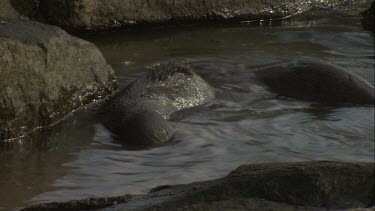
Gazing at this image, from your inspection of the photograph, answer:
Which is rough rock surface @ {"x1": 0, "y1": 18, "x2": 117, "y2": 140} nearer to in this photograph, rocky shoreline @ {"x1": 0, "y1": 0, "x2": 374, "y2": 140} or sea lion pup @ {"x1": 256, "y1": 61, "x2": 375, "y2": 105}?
rocky shoreline @ {"x1": 0, "y1": 0, "x2": 374, "y2": 140}

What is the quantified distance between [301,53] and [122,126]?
3.39 metres

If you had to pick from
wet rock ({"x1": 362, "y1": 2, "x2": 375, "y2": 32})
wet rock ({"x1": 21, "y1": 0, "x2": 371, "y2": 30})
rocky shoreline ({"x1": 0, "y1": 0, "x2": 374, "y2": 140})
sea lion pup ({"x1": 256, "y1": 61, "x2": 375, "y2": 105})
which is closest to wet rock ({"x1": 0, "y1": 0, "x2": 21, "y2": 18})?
rocky shoreline ({"x1": 0, "y1": 0, "x2": 374, "y2": 140})

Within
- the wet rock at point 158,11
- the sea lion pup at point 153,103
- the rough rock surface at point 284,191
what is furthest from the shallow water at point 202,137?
the rough rock surface at point 284,191

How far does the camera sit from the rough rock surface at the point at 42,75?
17.3 feet

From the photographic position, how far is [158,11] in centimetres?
918

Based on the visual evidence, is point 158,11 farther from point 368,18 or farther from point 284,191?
point 284,191

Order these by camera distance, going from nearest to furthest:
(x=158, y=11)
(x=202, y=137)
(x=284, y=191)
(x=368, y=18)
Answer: (x=284, y=191), (x=202, y=137), (x=158, y=11), (x=368, y=18)

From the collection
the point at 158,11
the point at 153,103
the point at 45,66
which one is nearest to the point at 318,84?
the point at 153,103

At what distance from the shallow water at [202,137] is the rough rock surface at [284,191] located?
1.49 meters

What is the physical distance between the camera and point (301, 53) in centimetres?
839

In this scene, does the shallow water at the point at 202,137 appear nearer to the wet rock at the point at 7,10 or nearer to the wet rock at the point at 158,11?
the wet rock at the point at 158,11

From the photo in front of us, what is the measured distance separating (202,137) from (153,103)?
0.61 meters

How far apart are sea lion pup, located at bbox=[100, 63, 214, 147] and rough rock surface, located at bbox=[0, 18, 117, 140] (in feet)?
0.81

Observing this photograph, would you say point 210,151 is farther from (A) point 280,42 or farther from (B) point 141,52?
(A) point 280,42
